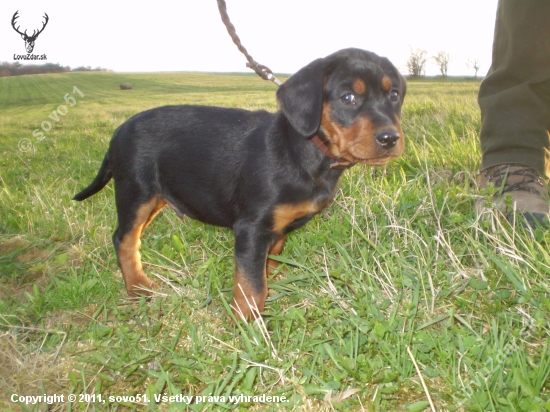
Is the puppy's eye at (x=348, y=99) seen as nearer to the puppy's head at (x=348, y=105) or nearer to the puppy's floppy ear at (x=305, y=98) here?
the puppy's head at (x=348, y=105)

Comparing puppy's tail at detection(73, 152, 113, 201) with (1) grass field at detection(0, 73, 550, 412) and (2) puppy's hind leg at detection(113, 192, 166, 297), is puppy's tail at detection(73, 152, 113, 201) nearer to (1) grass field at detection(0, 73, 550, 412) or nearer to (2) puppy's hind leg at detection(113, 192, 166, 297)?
(2) puppy's hind leg at detection(113, 192, 166, 297)

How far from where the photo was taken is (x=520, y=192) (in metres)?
3.54

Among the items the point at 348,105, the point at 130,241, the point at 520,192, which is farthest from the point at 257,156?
the point at 520,192

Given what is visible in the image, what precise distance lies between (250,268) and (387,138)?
111 cm

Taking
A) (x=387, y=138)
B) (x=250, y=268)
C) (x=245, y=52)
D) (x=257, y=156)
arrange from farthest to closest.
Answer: (x=245, y=52) → (x=257, y=156) → (x=250, y=268) → (x=387, y=138)

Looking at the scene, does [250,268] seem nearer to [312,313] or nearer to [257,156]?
[312,313]

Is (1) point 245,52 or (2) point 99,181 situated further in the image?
(2) point 99,181

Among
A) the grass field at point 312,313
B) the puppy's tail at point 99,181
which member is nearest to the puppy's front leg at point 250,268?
the grass field at point 312,313

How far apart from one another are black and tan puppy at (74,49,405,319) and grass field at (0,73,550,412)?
266 mm

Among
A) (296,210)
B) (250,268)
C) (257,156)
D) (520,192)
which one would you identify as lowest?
(250,268)

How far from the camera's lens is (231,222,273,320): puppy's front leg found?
2723 mm

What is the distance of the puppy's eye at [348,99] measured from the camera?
2.65 meters

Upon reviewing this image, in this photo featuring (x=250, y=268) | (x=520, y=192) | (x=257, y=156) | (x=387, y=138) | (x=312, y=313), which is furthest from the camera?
(x=520, y=192)

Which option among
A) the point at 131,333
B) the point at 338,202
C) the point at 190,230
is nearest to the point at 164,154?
the point at 190,230
